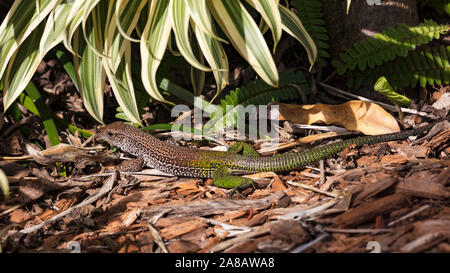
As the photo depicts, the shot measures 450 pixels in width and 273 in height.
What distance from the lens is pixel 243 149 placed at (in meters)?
3.93

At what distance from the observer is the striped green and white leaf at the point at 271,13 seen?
10.3ft

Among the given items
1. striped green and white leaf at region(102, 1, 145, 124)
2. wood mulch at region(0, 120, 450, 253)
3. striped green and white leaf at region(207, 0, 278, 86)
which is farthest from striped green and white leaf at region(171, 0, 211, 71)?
wood mulch at region(0, 120, 450, 253)

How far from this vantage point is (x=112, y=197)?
11.2 feet

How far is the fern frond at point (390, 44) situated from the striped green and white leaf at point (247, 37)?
3.72ft

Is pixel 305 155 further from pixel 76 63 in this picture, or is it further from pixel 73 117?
pixel 73 117

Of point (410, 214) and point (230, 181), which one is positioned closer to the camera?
point (410, 214)

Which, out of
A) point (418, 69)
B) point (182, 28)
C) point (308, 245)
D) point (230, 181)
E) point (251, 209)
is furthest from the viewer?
point (418, 69)

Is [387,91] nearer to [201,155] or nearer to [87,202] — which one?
[201,155]

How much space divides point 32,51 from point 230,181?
1.99 meters

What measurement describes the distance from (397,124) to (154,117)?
95.5 inches

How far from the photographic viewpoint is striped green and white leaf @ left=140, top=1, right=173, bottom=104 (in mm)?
3279

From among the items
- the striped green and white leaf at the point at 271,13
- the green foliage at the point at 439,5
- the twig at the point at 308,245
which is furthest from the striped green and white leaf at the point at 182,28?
the green foliage at the point at 439,5

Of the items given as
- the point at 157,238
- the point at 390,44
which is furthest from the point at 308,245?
the point at 390,44
